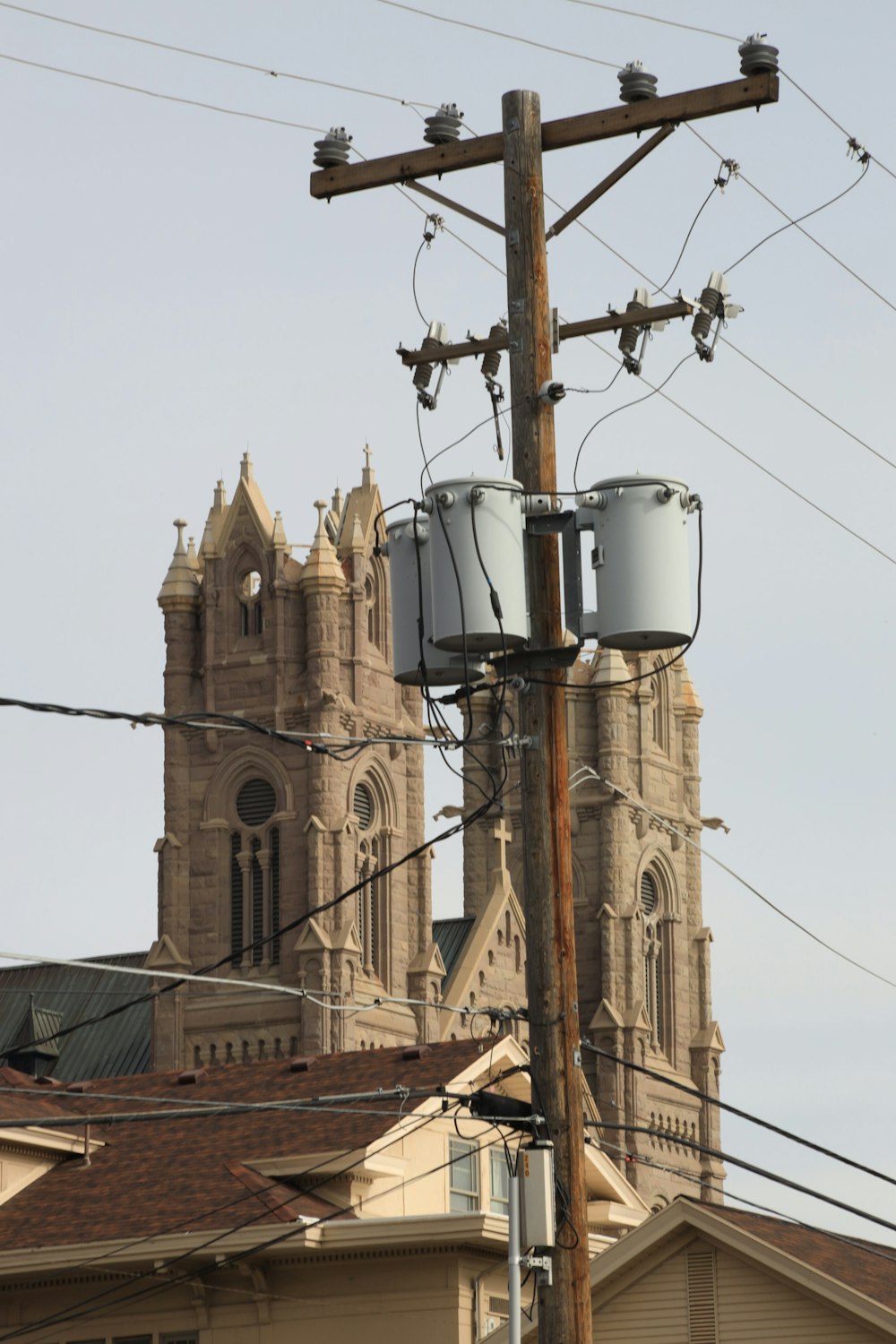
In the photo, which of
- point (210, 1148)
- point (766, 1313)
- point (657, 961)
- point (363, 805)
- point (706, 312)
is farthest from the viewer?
point (657, 961)

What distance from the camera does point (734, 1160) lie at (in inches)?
777

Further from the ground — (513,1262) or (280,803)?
(280,803)

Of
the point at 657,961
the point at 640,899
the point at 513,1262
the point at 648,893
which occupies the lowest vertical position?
the point at 513,1262

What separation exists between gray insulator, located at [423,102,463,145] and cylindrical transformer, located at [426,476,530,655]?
2675 millimetres

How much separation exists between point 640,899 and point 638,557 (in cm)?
8031

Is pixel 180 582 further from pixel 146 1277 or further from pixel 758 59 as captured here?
pixel 758 59

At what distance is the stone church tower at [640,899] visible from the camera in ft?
302

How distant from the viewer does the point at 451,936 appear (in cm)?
9206

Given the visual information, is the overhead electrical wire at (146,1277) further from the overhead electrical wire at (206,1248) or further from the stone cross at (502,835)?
the stone cross at (502,835)

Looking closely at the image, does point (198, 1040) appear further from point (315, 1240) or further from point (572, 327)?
point (572, 327)

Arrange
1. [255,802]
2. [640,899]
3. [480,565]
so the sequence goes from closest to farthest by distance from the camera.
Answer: [480,565] < [255,802] < [640,899]

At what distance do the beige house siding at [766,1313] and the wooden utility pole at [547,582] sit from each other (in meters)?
11.3

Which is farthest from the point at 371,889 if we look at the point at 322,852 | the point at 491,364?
the point at 491,364

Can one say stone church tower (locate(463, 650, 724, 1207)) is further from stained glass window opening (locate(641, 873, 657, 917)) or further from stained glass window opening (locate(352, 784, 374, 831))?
stained glass window opening (locate(352, 784, 374, 831))
